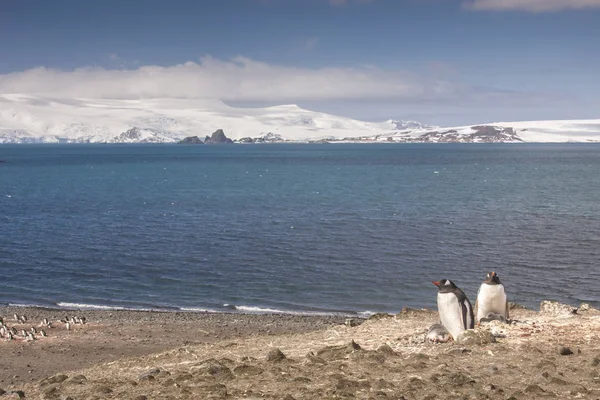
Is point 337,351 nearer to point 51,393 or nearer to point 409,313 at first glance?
point 409,313

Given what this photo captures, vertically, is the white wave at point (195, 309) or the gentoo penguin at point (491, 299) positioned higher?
the gentoo penguin at point (491, 299)

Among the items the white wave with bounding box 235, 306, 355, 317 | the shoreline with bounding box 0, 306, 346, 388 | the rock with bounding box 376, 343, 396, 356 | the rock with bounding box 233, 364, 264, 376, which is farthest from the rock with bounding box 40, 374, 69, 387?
the white wave with bounding box 235, 306, 355, 317

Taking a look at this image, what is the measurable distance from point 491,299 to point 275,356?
5.88 m

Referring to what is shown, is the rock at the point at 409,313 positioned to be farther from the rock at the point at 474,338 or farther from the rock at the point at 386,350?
the rock at the point at 386,350

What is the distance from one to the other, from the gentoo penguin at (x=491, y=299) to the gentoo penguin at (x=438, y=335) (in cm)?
178

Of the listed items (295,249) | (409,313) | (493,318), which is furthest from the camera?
(295,249)

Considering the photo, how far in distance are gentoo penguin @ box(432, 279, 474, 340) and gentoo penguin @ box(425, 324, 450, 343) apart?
231 mm

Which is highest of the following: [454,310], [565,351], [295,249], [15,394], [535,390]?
[454,310]

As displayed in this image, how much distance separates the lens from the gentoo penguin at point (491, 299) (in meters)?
17.1

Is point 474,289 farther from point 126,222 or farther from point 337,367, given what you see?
point 126,222

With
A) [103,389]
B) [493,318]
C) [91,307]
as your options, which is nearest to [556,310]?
[493,318]

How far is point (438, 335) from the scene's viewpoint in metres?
15.6

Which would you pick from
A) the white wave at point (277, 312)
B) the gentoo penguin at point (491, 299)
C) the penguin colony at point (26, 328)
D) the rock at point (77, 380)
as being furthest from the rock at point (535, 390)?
the white wave at point (277, 312)

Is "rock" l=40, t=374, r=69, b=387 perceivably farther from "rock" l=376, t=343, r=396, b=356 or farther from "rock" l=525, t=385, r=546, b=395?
"rock" l=525, t=385, r=546, b=395
